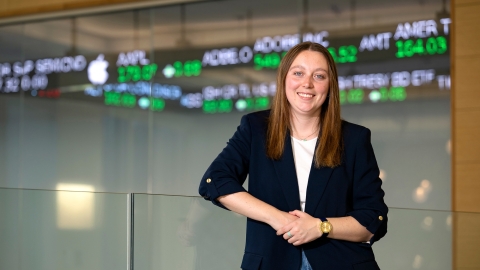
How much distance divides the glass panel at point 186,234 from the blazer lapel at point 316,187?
1.28 metres

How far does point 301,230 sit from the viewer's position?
6.03 feet

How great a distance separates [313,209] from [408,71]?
3.81 meters

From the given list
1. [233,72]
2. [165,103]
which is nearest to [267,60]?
[233,72]

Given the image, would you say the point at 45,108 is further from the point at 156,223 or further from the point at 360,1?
the point at 156,223

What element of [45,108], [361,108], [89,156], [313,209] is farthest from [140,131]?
[313,209]

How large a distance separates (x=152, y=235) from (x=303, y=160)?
161 cm

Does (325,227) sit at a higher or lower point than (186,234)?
higher

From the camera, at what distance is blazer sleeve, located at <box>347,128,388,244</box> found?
1904 millimetres

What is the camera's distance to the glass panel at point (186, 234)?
321 cm

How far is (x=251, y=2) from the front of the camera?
619 cm

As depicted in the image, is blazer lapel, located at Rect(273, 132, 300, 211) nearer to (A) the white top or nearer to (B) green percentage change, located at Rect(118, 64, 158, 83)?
(A) the white top

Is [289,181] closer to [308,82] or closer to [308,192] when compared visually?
[308,192]

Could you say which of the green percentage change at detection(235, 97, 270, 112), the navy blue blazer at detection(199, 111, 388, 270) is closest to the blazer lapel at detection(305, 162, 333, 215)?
the navy blue blazer at detection(199, 111, 388, 270)

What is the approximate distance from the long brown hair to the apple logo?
5.15 m
